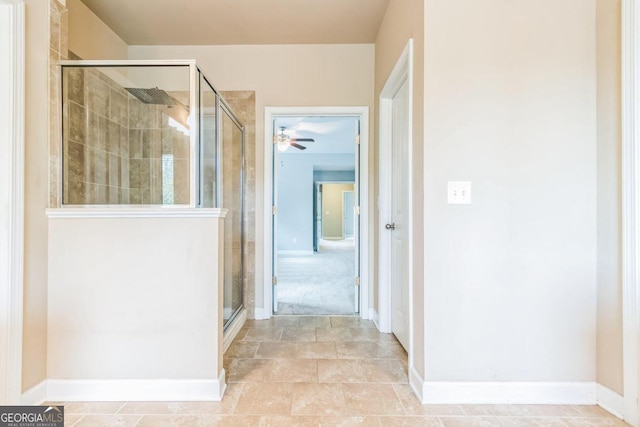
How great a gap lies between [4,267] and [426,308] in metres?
2.13

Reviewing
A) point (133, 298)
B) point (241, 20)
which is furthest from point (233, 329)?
point (241, 20)

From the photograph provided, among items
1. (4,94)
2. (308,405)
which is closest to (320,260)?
(308,405)

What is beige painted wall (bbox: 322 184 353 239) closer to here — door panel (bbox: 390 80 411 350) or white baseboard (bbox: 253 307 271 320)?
white baseboard (bbox: 253 307 271 320)

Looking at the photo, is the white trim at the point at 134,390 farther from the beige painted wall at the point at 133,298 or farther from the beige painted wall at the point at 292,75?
the beige painted wall at the point at 292,75

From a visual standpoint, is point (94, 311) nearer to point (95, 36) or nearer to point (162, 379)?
point (162, 379)

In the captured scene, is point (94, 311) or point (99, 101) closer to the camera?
point (94, 311)

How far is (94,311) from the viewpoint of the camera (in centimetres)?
174

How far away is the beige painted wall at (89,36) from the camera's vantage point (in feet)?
8.05

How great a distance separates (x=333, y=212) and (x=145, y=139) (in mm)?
9405

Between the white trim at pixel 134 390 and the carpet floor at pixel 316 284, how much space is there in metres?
1.56

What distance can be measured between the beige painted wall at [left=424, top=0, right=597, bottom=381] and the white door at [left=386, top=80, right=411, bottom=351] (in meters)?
0.51

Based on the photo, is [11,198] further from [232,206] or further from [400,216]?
[400,216]

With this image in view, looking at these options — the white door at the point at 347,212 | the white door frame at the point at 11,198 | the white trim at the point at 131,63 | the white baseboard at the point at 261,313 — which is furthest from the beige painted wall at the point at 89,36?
→ the white door at the point at 347,212

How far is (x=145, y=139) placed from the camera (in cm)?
247
